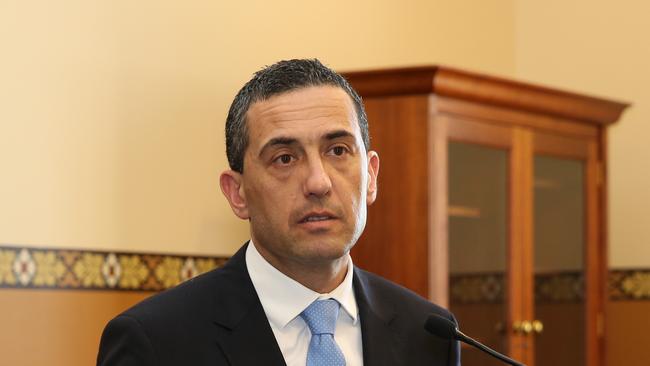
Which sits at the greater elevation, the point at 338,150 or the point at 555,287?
the point at 338,150

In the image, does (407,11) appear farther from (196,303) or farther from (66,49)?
(196,303)

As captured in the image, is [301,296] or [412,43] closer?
[301,296]

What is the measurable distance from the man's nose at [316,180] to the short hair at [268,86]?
0.51ft

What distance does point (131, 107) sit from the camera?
11.1 feet

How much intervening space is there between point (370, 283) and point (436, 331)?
247mm

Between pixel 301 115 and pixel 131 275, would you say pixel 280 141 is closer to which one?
pixel 301 115

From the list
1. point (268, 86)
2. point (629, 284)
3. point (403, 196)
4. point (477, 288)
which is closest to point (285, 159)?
point (268, 86)

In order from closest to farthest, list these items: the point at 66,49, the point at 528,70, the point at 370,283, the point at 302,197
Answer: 1. the point at 302,197
2. the point at 370,283
3. the point at 66,49
4. the point at 528,70

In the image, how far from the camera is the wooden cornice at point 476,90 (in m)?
3.59

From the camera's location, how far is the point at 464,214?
3.77m

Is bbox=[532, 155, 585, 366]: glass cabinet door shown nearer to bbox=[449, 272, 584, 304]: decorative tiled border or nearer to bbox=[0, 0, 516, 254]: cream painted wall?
bbox=[449, 272, 584, 304]: decorative tiled border

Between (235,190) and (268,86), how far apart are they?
197mm

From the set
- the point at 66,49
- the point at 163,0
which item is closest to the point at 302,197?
the point at 66,49

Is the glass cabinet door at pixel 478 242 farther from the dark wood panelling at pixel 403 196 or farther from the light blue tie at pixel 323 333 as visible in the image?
the light blue tie at pixel 323 333
